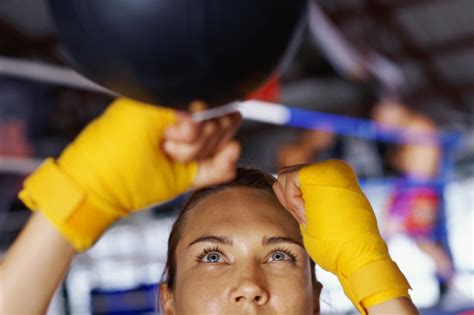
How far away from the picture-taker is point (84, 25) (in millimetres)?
622

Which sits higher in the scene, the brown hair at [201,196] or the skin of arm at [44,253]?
the brown hair at [201,196]

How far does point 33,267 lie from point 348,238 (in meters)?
0.28

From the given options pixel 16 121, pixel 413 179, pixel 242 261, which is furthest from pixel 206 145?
pixel 413 179

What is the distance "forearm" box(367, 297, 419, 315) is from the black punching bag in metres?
0.24

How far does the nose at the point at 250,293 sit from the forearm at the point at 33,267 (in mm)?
230

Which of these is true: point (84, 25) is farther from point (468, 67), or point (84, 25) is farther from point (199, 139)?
point (468, 67)

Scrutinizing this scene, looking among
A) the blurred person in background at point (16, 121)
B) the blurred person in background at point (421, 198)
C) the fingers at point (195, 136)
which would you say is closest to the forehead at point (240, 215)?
the fingers at point (195, 136)

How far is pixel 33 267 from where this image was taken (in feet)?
2.13

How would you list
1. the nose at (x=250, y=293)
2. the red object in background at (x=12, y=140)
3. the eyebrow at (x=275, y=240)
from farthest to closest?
the red object in background at (x=12, y=140) → the eyebrow at (x=275, y=240) → the nose at (x=250, y=293)

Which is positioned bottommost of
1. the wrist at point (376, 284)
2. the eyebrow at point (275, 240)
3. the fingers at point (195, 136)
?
the wrist at point (376, 284)

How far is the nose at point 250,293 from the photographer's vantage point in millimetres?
830

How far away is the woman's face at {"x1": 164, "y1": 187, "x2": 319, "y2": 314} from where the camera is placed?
86 centimetres

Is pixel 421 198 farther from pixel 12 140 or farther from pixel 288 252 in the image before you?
pixel 288 252

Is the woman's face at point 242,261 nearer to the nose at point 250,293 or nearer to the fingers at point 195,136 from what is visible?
the nose at point 250,293
